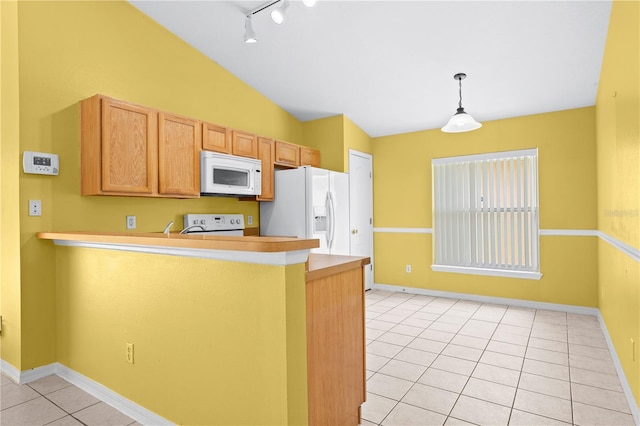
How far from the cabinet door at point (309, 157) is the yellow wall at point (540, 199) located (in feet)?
3.63

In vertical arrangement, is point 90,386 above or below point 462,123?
below

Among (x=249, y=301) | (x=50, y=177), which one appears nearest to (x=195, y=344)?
(x=249, y=301)

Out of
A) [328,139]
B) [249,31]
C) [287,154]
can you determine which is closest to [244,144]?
[287,154]

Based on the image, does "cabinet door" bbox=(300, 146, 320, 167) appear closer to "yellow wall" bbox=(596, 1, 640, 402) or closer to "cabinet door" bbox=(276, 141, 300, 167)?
"cabinet door" bbox=(276, 141, 300, 167)

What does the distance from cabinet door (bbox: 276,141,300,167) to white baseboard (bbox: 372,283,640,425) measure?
8.02 ft

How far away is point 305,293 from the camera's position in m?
1.57

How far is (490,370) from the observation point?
8.95ft

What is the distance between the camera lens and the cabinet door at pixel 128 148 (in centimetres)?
274

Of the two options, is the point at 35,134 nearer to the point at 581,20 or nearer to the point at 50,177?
the point at 50,177

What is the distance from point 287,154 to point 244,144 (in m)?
0.71

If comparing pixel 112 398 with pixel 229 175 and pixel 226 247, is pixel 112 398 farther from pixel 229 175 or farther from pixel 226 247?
pixel 229 175

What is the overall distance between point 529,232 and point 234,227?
11.9ft

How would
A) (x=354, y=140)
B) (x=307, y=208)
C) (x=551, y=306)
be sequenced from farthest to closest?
(x=354, y=140)
(x=551, y=306)
(x=307, y=208)

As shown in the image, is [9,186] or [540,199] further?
[540,199]
